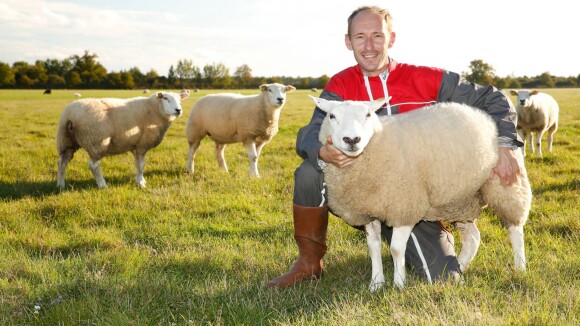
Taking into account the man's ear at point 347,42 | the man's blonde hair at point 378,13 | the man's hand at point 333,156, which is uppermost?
the man's blonde hair at point 378,13

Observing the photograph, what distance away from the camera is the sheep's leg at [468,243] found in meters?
3.46

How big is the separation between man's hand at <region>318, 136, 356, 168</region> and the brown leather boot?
0.48 m

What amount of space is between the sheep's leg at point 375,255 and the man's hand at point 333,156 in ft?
1.74

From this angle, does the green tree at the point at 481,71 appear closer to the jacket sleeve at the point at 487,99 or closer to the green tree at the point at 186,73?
the green tree at the point at 186,73

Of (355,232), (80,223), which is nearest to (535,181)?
(355,232)

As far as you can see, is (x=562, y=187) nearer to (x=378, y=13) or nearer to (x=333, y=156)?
(x=378, y=13)

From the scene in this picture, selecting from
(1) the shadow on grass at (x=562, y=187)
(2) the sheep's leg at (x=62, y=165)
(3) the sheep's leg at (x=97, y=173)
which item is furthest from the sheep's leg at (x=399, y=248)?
(2) the sheep's leg at (x=62, y=165)

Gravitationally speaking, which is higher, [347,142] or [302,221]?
[347,142]

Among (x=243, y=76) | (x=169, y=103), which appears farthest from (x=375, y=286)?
(x=243, y=76)

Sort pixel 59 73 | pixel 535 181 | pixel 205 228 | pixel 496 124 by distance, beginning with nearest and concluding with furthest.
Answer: pixel 496 124 → pixel 205 228 → pixel 535 181 → pixel 59 73

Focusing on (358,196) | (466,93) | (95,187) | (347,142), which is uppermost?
(466,93)

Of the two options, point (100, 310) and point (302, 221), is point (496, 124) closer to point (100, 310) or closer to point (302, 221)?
point (302, 221)

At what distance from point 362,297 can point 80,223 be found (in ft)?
10.6

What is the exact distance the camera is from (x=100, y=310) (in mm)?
2602
